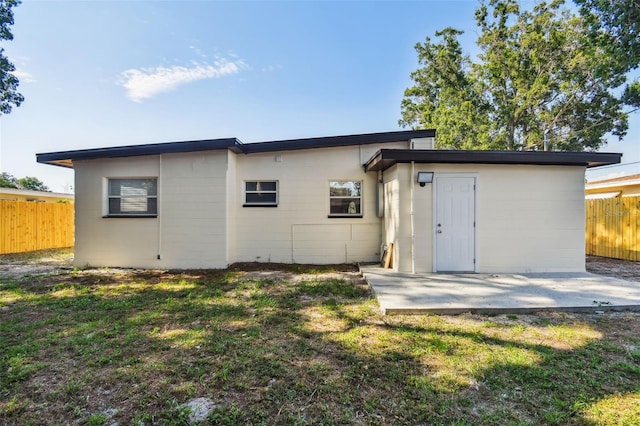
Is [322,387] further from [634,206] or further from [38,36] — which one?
[38,36]

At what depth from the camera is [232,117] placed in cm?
1505

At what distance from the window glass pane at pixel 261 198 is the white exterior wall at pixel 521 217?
11.1ft

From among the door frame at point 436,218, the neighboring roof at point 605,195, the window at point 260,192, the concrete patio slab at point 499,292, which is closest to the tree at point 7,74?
the window at point 260,192

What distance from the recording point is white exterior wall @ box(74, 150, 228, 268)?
773 cm

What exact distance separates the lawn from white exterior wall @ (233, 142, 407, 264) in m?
3.43

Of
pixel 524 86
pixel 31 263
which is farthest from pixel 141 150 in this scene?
pixel 524 86

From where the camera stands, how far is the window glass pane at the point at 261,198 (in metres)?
8.54

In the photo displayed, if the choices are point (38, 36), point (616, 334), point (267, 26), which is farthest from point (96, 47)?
point (616, 334)

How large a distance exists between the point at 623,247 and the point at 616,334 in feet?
26.8

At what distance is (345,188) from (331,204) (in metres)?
0.60

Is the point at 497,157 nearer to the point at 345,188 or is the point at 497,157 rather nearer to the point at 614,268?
the point at 345,188

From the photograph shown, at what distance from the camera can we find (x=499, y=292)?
5.20 m

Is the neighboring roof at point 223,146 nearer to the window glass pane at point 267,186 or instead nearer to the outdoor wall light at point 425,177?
the window glass pane at point 267,186

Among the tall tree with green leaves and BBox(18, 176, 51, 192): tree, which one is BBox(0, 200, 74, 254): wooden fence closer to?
the tall tree with green leaves
